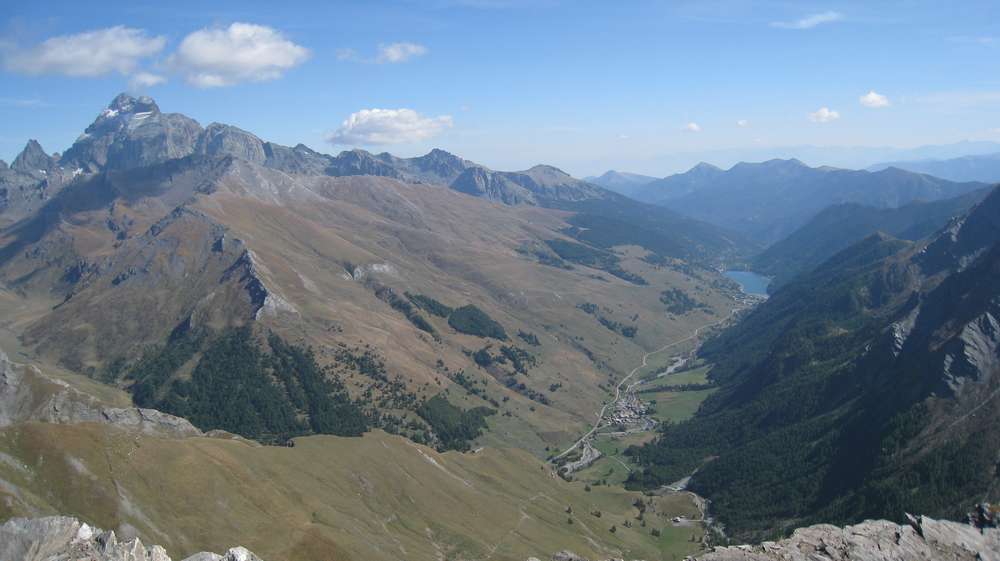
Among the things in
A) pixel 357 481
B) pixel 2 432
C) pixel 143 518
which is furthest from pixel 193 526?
pixel 357 481

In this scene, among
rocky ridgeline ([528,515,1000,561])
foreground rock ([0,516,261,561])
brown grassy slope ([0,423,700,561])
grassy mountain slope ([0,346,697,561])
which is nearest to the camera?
foreground rock ([0,516,261,561])

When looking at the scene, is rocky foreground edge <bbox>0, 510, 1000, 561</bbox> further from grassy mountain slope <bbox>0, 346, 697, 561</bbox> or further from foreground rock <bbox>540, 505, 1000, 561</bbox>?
grassy mountain slope <bbox>0, 346, 697, 561</bbox>

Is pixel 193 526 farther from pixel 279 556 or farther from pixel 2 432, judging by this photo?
pixel 2 432

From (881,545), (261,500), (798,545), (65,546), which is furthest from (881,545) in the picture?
(261,500)

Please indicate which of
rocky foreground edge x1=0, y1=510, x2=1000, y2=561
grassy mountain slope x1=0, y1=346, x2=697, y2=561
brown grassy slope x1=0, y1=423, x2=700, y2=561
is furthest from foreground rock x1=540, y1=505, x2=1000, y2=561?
brown grassy slope x1=0, y1=423, x2=700, y2=561

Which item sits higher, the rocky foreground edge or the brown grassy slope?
the rocky foreground edge
